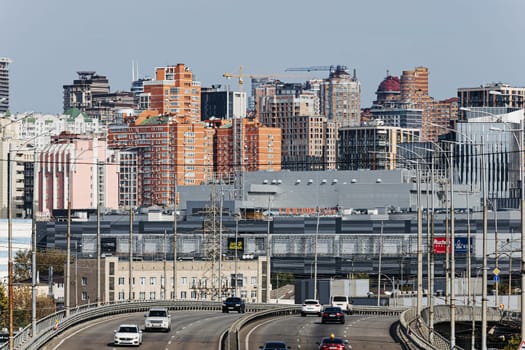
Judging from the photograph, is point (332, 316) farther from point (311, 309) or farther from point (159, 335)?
point (159, 335)

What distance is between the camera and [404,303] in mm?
176000

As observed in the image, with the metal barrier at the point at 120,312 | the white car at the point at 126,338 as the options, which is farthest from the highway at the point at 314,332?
the white car at the point at 126,338

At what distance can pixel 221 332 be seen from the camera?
307ft

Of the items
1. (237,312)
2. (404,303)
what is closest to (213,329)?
(237,312)

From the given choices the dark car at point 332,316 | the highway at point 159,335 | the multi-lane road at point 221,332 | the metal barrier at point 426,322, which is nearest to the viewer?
the highway at point 159,335

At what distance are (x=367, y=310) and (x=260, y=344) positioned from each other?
5129 centimetres

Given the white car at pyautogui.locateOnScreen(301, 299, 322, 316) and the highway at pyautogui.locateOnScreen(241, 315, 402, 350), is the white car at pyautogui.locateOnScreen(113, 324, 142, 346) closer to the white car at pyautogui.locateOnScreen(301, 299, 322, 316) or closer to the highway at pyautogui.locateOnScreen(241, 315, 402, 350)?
the highway at pyautogui.locateOnScreen(241, 315, 402, 350)

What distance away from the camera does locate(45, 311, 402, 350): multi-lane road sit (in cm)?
8356

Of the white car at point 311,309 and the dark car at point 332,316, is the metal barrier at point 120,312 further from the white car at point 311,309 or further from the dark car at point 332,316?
the dark car at point 332,316

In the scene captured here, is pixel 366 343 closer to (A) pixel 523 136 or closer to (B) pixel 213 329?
(B) pixel 213 329

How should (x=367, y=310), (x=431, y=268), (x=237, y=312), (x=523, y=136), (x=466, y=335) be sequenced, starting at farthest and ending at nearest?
(x=466, y=335) → (x=367, y=310) → (x=237, y=312) → (x=431, y=268) → (x=523, y=136)

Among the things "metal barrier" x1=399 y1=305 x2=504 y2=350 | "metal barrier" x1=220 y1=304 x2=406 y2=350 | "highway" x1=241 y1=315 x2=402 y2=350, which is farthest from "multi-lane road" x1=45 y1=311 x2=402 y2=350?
"metal barrier" x1=399 y1=305 x2=504 y2=350

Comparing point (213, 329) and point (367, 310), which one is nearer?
point (213, 329)

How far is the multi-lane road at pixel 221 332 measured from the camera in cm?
8356
